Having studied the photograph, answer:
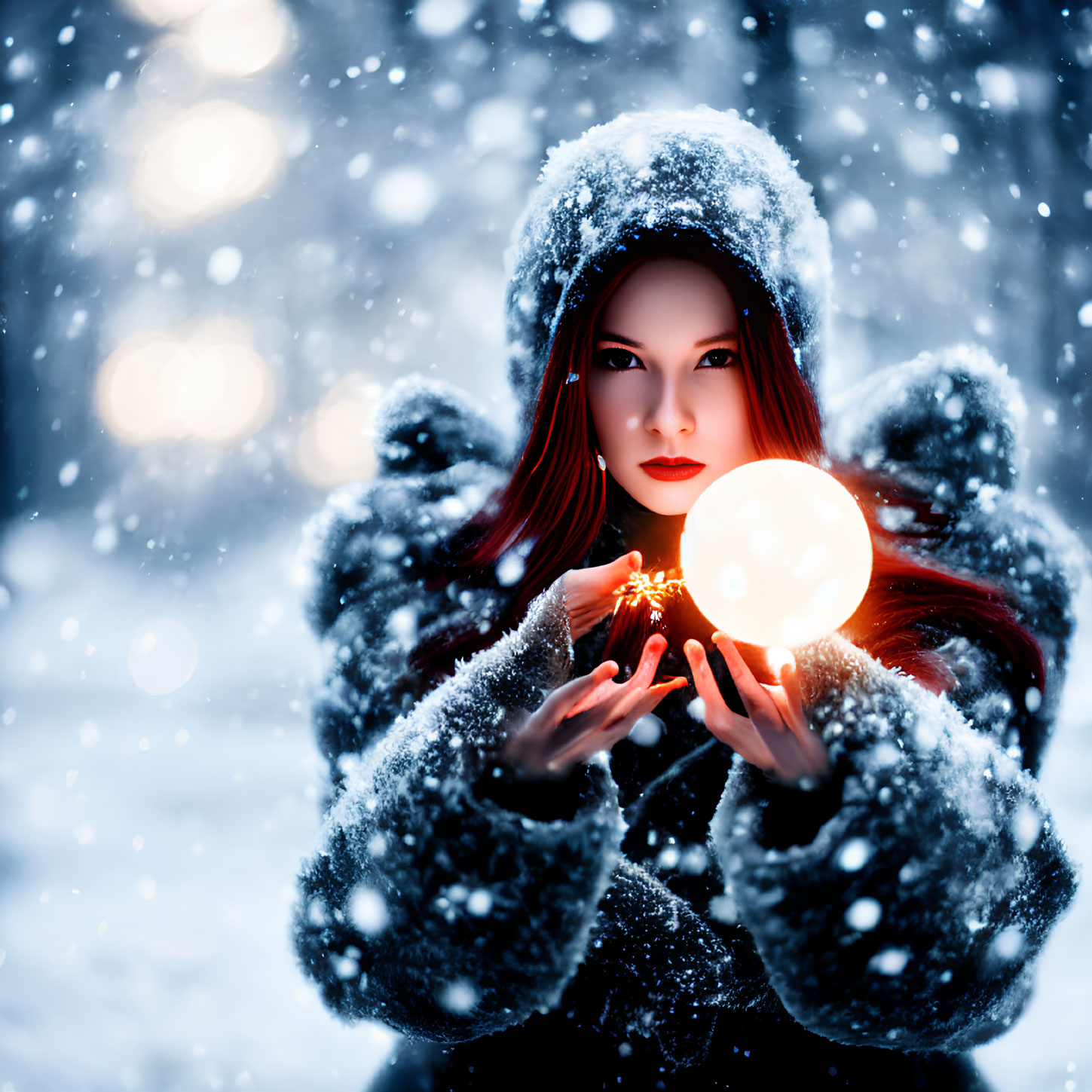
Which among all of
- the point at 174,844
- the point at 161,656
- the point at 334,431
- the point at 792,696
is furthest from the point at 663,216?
the point at 174,844

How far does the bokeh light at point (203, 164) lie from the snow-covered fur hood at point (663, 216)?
1.47 ft

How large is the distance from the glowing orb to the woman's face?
18 cm

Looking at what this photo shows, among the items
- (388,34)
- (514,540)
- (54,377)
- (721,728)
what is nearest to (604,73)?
(388,34)

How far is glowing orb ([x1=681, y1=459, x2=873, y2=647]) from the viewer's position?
0.61 m

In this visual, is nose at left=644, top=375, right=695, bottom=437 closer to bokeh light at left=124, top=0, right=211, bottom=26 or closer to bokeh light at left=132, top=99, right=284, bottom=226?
bokeh light at left=132, top=99, right=284, bottom=226

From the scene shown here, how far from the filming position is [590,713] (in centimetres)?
66

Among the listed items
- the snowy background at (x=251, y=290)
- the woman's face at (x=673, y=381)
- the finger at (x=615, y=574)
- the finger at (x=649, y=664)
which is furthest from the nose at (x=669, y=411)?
the snowy background at (x=251, y=290)

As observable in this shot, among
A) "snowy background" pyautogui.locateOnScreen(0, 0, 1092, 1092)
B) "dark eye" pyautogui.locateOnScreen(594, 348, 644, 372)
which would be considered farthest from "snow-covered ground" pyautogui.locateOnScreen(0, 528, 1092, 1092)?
"dark eye" pyautogui.locateOnScreen(594, 348, 644, 372)

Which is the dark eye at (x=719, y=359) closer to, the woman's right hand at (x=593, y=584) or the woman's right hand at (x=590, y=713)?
the woman's right hand at (x=593, y=584)

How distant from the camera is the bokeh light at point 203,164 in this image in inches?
44.6

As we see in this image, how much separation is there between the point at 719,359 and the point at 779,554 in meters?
0.29

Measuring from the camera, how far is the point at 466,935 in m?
0.69

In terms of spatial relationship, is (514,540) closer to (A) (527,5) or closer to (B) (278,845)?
(B) (278,845)

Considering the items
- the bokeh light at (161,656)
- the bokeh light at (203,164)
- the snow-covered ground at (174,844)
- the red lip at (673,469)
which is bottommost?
the snow-covered ground at (174,844)
